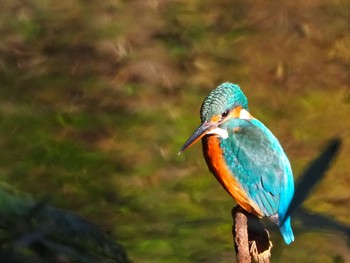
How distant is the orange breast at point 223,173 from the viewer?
3279 mm

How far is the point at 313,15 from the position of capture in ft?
24.0

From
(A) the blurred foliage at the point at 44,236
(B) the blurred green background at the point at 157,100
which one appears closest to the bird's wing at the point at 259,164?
(A) the blurred foliage at the point at 44,236

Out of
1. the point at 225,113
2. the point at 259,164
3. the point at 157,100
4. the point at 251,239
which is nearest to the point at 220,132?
the point at 225,113

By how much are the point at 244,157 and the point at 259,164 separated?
0.06 metres

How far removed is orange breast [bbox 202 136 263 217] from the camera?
328 centimetres

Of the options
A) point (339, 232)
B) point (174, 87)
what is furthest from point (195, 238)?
point (339, 232)

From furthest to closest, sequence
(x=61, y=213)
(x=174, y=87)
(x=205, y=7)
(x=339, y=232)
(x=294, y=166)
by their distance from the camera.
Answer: (x=205, y=7), (x=174, y=87), (x=294, y=166), (x=61, y=213), (x=339, y=232)

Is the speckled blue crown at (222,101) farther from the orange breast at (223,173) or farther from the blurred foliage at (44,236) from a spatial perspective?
the blurred foliage at (44,236)

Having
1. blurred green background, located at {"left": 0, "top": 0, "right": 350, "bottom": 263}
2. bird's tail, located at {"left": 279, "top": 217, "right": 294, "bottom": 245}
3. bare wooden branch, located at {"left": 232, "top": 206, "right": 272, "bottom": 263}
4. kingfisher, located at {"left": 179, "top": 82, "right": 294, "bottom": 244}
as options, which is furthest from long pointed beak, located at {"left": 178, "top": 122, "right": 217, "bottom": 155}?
blurred green background, located at {"left": 0, "top": 0, "right": 350, "bottom": 263}

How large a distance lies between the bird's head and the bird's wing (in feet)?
0.18

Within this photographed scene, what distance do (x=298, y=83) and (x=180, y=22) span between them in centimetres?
105

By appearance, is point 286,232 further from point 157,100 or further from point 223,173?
point 157,100

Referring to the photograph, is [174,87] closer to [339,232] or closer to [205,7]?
[205,7]

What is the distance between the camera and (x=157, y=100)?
6.30 m
